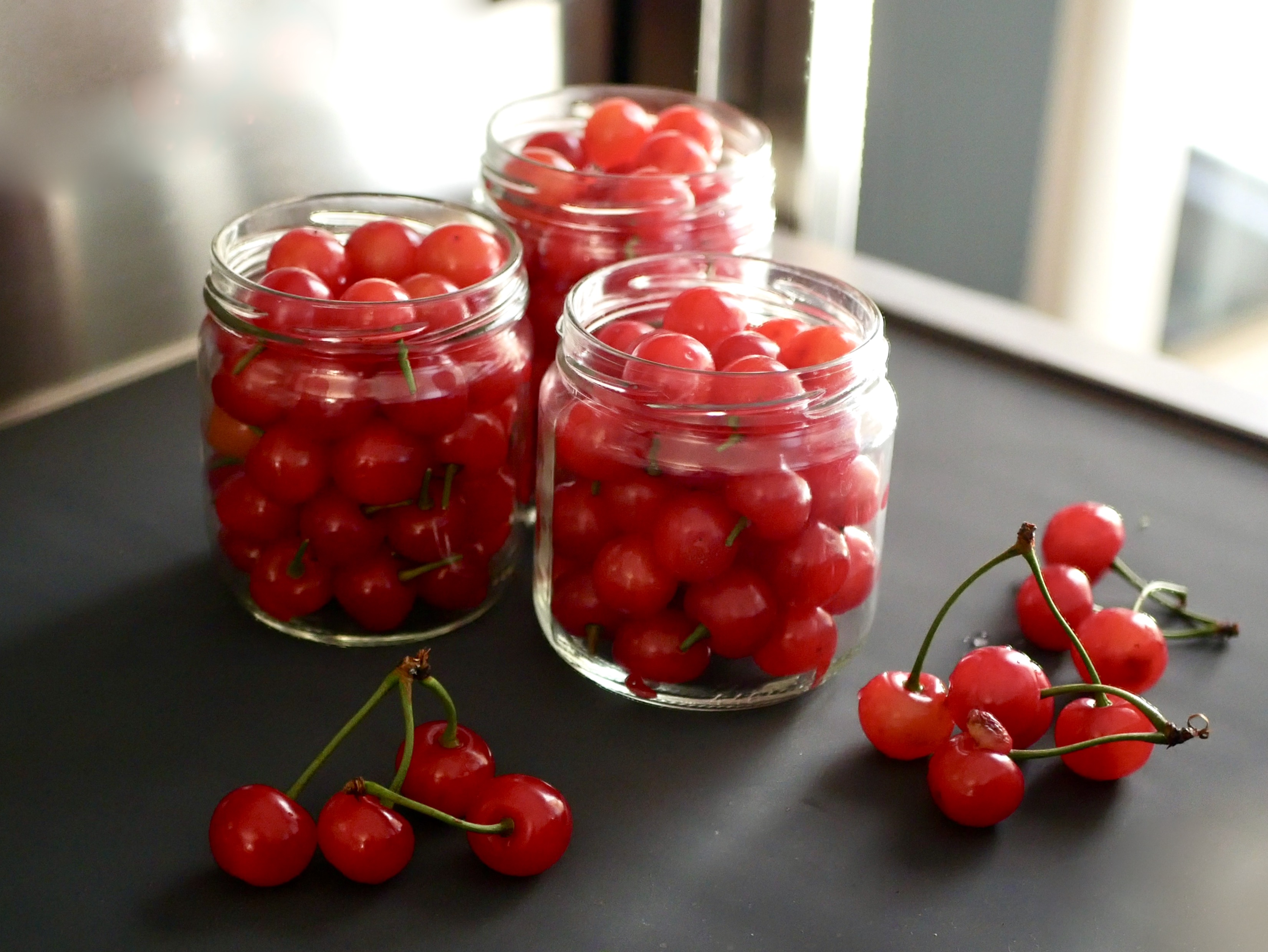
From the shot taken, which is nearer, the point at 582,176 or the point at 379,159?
the point at 582,176

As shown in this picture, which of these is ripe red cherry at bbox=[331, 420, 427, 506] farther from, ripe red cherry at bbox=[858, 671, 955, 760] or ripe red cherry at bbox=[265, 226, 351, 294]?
ripe red cherry at bbox=[858, 671, 955, 760]

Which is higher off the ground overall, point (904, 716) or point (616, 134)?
point (616, 134)

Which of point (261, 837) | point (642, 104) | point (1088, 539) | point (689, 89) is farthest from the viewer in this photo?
point (689, 89)

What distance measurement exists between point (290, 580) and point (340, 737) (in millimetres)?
161

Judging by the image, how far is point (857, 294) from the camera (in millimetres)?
→ 777

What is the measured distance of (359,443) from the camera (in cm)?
73

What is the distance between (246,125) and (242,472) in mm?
373

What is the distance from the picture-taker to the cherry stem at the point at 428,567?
77 centimetres

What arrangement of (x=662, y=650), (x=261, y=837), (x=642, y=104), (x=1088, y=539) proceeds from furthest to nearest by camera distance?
(x=642, y=104) → (x=1088, y=539) → (x=662, y=650) → (x=261, y=837)

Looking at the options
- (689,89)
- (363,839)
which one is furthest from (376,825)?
(689,89)

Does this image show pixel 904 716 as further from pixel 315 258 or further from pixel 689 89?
pixel 689 89

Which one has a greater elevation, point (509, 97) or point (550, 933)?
point (509, 97)

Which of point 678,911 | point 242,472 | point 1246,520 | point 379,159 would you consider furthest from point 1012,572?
point 379,159

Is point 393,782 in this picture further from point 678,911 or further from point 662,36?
point 662,36
